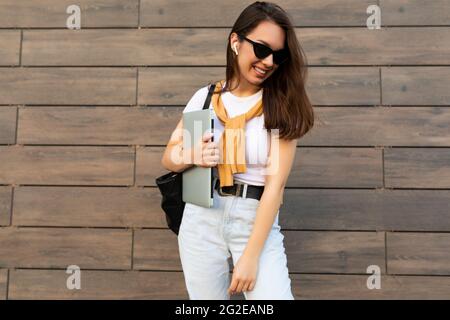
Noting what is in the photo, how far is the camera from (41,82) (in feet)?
8.83

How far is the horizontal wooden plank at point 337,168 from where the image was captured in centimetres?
253

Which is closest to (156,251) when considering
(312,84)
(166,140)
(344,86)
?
(166,140)

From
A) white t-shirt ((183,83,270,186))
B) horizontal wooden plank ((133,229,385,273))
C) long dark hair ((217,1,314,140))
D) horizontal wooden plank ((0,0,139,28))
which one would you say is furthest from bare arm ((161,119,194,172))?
horizontal wooden plank ((0,0,139,28))

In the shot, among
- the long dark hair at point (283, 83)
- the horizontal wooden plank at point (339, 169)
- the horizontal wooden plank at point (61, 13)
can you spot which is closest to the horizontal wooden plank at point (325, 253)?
the horizontal wooden plank at point (339, 169)

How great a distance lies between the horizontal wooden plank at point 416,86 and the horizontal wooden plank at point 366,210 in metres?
0.58

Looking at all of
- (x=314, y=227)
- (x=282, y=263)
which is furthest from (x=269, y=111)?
(x=314, y=227)

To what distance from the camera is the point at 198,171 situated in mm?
1638

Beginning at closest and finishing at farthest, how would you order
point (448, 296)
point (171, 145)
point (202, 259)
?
point (202, 259)
point (171, 145)
point (448, 296)

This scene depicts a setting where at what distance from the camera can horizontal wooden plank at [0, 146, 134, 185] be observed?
103 inches

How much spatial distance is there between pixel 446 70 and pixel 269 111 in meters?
1.61

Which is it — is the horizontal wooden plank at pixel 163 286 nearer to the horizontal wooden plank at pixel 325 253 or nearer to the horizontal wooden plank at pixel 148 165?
the horizontal wooden plank at pixel 325 253

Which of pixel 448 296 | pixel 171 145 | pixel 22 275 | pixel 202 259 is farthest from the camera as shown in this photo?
pixel 22 275
